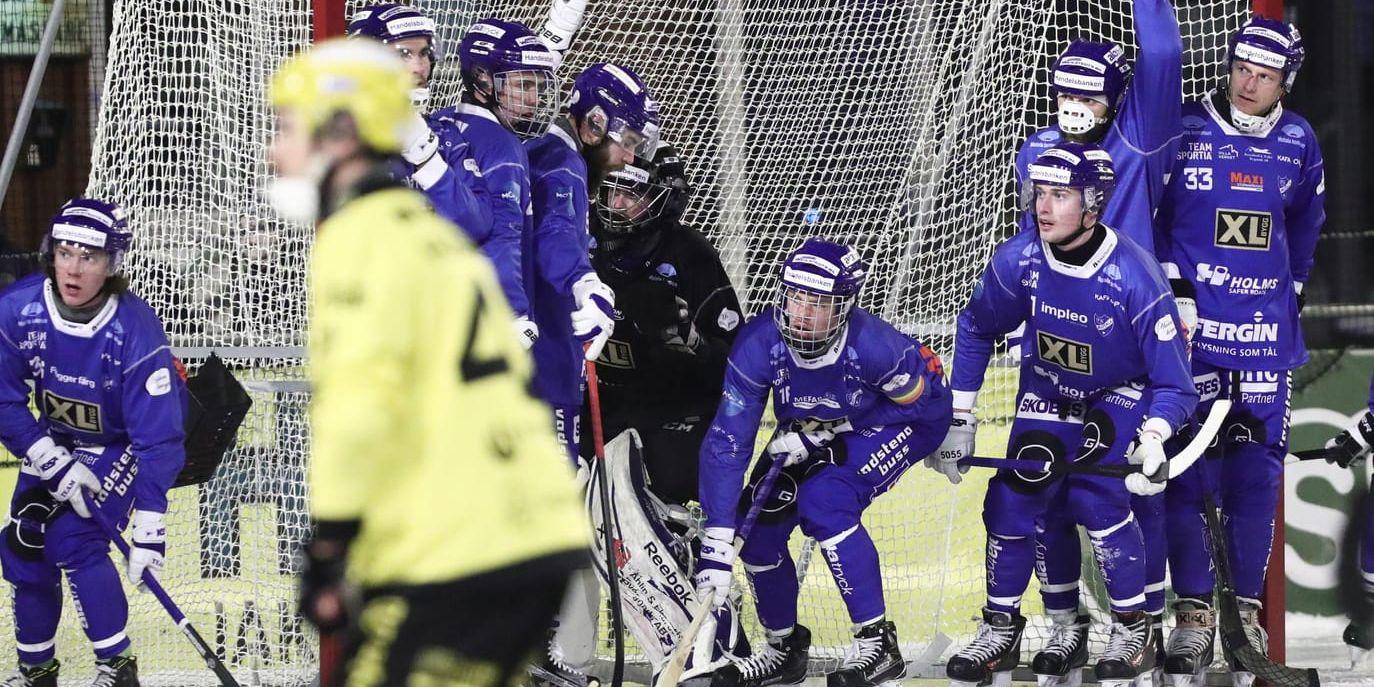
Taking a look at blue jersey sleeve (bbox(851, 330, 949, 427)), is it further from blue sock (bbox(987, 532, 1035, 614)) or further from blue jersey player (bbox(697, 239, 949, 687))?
blue sock (bbox(987, 532, 1035, 614))

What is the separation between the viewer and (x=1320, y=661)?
19.6 ft

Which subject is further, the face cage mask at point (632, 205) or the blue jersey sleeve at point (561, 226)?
the face cage mask at point (632, 205)

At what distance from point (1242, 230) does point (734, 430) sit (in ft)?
4.97

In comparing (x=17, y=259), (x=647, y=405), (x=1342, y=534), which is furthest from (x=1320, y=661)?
(x=17, y=259)

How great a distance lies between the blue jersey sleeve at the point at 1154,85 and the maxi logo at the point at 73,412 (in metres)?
2.77

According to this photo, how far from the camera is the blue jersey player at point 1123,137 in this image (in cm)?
494

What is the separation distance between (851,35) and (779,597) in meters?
1.91

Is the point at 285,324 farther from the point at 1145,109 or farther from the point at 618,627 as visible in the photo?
the point at 1145,109

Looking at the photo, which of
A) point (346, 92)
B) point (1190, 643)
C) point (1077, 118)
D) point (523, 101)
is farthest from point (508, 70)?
point (1190, 643)

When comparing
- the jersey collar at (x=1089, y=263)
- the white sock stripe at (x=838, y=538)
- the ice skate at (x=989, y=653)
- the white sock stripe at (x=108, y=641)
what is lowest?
the white sock stripe at (x=108, y=641)

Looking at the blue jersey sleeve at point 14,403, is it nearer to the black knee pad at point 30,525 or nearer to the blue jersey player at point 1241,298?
the black knee pad at point 30,525

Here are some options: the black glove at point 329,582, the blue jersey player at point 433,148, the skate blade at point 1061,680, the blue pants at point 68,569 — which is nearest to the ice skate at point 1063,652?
the skate blade at point 1061,680

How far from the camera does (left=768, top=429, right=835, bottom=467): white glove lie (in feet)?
16.2

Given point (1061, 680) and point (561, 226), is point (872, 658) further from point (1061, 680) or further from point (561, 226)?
point (561, 226)
